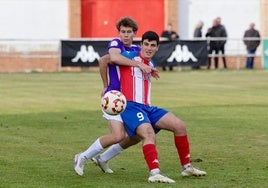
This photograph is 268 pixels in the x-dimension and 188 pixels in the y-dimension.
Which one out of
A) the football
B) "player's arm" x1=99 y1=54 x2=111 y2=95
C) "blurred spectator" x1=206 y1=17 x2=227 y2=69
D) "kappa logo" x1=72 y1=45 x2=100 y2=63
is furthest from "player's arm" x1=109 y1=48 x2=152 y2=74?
"blurred spectator" x1=206 y1=17 x2=227 y2=69

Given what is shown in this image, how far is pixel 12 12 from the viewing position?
45.2 metres

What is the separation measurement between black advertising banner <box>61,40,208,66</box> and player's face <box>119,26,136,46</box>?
27606 millimetres

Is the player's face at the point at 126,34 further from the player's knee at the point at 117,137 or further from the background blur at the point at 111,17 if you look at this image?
the background blur at the point at 111,17

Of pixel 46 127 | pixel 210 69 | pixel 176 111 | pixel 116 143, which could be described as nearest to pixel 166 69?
pixel 210 69

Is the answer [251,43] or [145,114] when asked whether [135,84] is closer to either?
[145,114]

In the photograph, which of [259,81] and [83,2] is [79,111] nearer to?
[259,81]

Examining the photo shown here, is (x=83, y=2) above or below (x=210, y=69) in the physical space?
above

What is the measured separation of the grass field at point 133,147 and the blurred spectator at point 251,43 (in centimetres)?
1166

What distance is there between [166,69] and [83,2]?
779cm

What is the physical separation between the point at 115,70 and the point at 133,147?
133 inches

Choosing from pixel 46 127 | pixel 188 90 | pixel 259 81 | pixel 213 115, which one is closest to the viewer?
pixel 46 127

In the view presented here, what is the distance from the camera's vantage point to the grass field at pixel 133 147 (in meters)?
11.3

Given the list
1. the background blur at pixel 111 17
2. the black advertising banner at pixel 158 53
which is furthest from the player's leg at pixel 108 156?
the background blur at pixel 111 17

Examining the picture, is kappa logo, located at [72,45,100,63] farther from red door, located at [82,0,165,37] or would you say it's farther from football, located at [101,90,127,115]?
football, located at [101,90,127,115]
